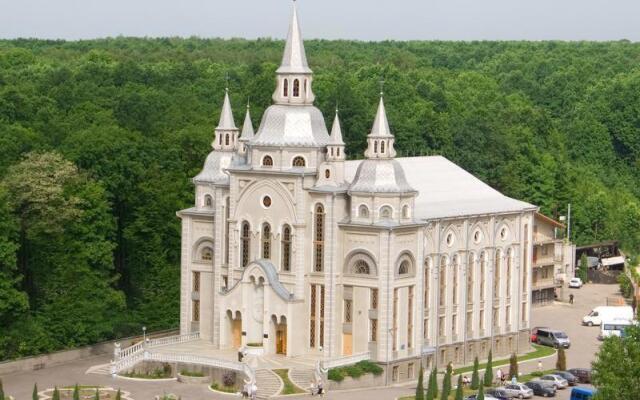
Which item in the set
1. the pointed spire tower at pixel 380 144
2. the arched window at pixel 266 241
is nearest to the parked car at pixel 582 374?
the pointed spire tower at pixel 380 144

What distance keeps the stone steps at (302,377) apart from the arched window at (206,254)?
10087mm

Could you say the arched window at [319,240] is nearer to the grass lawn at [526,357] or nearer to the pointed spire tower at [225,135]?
the pointed spire tower at [225,135]

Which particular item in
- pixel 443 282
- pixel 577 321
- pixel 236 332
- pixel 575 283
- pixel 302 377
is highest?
pixel 443 282

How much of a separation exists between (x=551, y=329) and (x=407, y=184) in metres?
18.9

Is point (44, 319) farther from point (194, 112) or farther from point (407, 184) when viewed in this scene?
point (194, 112)

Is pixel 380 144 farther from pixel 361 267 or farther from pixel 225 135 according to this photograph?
pixel 225 135

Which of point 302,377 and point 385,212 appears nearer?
point 302,377

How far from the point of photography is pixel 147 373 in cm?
8862

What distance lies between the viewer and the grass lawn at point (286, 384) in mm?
83812

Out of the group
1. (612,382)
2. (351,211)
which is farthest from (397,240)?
(612,382)

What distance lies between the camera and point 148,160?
350 ft


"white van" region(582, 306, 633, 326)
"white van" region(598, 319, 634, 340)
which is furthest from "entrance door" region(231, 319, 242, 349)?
"white van" region(582, 306, 633, 326)

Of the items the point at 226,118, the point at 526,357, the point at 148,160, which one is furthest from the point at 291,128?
the point at 148,160

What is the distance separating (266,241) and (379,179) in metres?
6.44
